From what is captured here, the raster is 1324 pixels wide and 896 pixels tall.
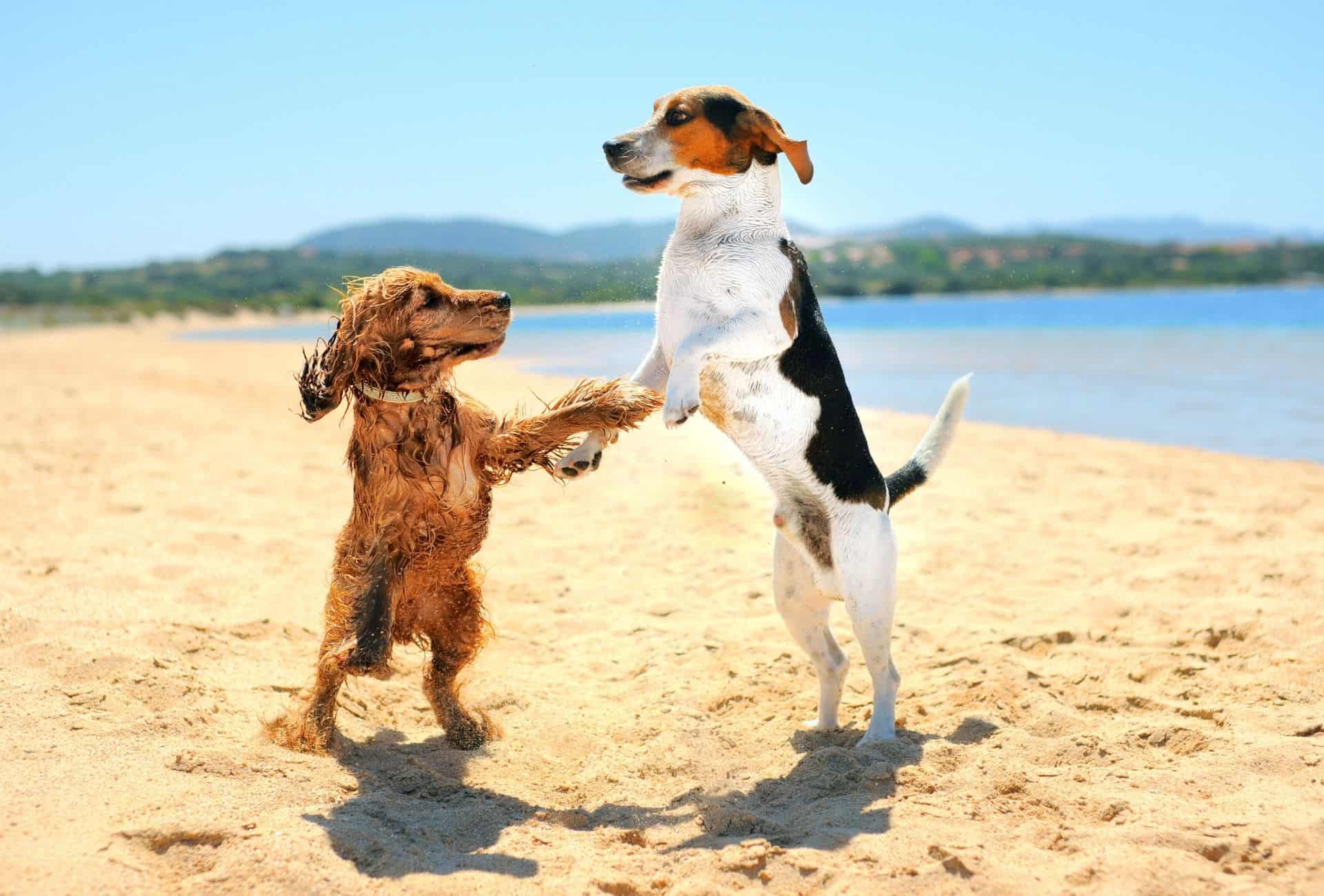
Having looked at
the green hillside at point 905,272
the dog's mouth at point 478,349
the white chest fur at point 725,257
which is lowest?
the dog's mouth at point 478,349

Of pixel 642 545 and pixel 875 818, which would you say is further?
pixel 642 545

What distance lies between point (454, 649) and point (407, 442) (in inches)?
41.9

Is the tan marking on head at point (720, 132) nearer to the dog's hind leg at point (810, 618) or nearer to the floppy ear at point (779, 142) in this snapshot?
the floppy ear at point (779, 142)

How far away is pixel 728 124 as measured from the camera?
3.82 meters

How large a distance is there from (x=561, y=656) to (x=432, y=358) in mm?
2355


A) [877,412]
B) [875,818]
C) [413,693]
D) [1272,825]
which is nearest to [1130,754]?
[1272,825]

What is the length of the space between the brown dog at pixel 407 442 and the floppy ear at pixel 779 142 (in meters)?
1.04

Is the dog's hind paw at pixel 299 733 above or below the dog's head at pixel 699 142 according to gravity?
below

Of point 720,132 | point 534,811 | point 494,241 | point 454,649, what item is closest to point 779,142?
point 720,132

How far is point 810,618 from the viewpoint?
14.4ft

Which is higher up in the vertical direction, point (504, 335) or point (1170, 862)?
point (504, 335)

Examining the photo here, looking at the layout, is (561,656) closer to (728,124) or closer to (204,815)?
(204,815)

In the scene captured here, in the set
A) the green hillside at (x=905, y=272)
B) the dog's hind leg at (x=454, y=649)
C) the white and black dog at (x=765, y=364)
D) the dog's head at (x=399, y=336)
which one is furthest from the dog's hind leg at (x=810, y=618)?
the green hillside at (x=905, y=272)

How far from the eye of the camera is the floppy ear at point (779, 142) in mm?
3744
